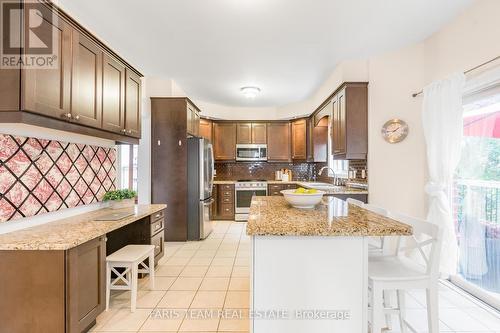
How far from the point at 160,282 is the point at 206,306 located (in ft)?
2.45

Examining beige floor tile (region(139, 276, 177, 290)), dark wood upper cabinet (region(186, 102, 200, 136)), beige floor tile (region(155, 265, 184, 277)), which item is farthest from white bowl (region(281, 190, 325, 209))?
dark wood upper cabinet (region(186, 102, 200, 136))

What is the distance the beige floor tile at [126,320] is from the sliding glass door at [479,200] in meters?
3.08

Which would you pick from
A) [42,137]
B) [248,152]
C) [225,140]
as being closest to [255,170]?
[248,152]

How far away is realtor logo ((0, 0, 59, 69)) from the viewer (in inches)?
59.4

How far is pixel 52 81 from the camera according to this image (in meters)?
1.72

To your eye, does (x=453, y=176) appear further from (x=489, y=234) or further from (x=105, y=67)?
(x=105, y=67)

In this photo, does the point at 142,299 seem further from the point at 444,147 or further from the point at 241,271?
the point at 444,147

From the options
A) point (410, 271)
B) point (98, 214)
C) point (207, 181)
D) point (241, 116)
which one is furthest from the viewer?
point (241, 116)

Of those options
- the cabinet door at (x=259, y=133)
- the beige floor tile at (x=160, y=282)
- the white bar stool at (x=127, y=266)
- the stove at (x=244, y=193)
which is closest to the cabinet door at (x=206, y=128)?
the cabinet door at (x=259, y=133)

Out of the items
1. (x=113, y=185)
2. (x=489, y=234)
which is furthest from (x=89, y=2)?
(x=489, y=234)

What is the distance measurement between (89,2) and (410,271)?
3270 millimetres

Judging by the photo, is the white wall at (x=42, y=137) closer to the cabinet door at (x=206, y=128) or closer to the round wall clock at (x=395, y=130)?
the cabinet door at (x=206, y=128)

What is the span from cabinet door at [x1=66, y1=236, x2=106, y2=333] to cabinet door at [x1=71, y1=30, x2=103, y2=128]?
986 mm

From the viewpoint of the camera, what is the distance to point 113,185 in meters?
3.06
